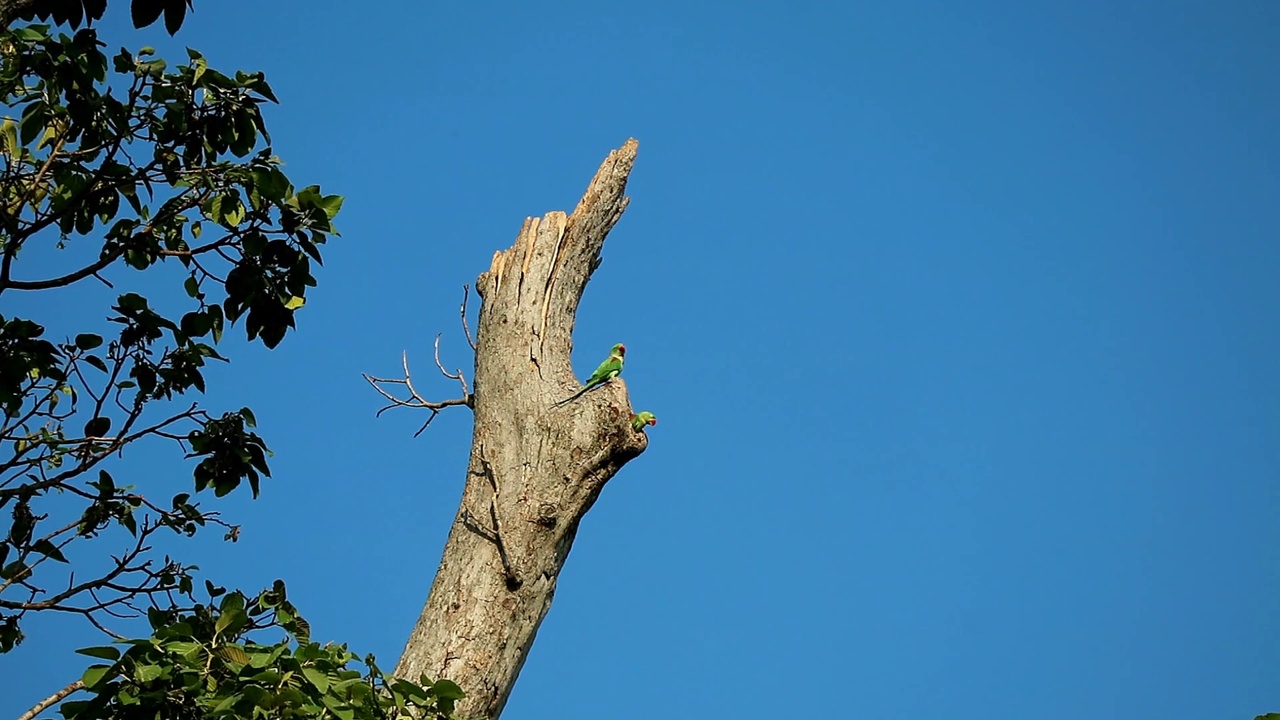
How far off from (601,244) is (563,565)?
2.15 m

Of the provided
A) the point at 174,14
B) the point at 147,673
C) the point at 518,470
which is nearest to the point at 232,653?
the point at 147,673

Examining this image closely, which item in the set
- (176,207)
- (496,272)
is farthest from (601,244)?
(176,207)

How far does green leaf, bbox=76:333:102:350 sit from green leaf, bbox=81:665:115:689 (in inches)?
51.0

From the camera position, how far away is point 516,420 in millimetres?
6934

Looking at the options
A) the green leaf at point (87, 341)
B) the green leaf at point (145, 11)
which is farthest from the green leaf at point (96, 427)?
the green leaf at point (145, 11)

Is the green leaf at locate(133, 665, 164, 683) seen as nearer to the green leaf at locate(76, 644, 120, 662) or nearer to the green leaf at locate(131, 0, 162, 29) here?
the green leaf at locate(76, 644, 120, 662)

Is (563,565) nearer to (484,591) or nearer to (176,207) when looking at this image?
(484,591)

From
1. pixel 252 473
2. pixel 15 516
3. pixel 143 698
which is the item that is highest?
pixel 252 473

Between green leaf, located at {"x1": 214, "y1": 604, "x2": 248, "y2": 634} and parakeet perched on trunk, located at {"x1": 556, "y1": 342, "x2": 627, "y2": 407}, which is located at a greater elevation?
parakeet perched on trunk, located at {"x1": 556, "y1": 342, "x2": 627, "y2": 407}

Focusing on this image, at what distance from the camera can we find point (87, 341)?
16.4ft

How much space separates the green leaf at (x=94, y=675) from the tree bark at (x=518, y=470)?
1941mm

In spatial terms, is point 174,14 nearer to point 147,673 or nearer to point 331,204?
point 331,204

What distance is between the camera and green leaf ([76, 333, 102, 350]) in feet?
16.3

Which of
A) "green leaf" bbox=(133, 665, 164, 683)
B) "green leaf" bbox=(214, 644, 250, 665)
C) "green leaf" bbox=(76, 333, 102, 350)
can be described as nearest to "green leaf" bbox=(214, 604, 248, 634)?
"green leaf" bbox=(214, 644, 250, 665)
